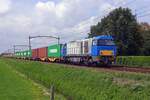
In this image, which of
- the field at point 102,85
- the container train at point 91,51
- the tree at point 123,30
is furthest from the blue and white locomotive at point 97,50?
the tree at point 123,30

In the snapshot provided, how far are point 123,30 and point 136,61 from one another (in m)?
25.8

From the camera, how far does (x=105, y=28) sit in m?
88.4

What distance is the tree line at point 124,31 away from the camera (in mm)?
84062

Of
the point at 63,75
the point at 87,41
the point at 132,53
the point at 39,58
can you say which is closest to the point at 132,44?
the point at 132,53

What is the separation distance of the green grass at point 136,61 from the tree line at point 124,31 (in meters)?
17.1

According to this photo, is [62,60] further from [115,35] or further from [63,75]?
[63,75]

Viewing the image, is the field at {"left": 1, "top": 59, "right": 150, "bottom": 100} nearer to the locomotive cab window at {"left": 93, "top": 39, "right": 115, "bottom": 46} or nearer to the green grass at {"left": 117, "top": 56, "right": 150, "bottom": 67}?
the locomotive cab window at {"left": 93, "top": 39, "right": 115, "bottom": 46}

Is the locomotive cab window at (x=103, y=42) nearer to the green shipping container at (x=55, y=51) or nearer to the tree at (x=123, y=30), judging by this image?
the green shipping container at (x=55, y=51)

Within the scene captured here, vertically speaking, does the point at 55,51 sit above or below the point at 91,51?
above

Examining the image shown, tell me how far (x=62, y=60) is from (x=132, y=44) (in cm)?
2056

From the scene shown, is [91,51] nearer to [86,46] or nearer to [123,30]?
[86,46]

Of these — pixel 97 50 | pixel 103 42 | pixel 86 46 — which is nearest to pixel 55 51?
pixel 86 46

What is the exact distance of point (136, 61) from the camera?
198 ft

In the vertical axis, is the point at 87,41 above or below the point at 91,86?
above
